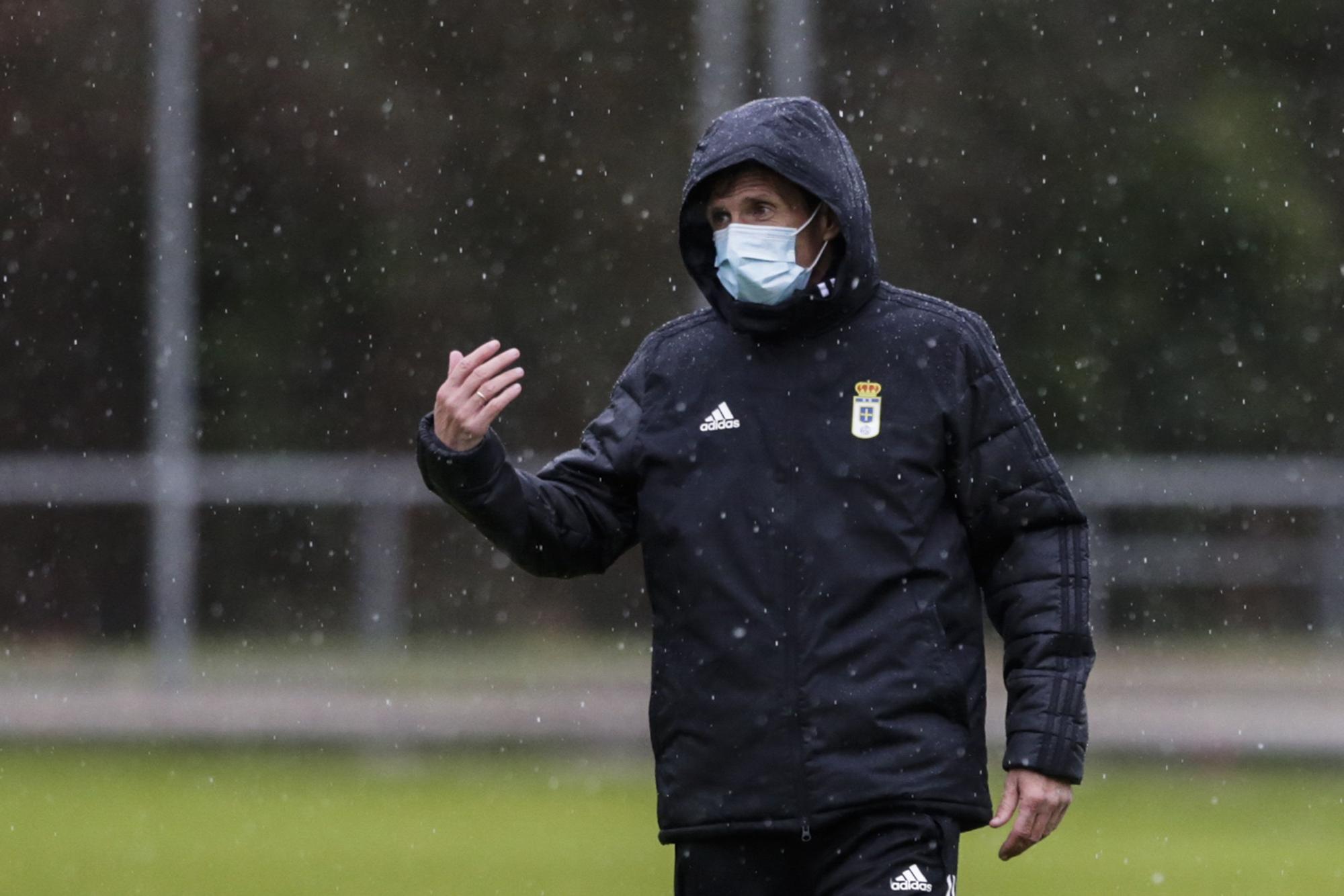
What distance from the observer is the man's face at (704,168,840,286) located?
15.9 feet

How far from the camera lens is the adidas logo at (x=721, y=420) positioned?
4.66m

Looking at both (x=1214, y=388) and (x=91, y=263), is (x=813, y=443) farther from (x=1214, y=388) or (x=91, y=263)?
(x=91, y=263)

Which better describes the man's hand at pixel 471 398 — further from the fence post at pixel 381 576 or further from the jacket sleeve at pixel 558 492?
the fence post at pixel 381 576

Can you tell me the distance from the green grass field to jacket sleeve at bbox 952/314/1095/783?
4.40m

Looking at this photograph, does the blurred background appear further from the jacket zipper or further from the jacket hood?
the jacket zipper

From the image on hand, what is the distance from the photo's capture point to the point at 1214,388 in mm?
16141

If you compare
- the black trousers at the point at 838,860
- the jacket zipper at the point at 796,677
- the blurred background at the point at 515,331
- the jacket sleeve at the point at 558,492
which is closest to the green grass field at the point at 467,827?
the blurred background at the point at 515,331

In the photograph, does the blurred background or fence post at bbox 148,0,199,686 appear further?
fence post at bbox 148,0,199,686

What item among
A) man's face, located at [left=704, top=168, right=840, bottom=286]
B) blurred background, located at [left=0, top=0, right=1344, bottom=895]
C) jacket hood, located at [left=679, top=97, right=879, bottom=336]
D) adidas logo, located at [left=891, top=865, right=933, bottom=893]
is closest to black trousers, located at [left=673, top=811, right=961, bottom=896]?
adidas logo, located at [left=891, top=865, right=933, bottom=893]

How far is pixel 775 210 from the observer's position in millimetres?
4852

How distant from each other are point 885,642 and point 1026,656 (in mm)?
260

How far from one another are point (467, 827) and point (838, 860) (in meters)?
6.16

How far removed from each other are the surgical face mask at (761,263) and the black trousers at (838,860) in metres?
0.91

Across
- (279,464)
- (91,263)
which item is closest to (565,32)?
(91,263)
